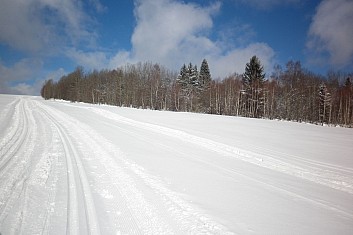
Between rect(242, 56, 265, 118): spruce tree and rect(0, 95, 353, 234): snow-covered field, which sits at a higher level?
rect(242, 56, 265, 118): spruce tree

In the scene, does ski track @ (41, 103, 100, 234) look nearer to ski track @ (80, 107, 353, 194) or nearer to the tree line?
ski track @ (80, 107, 353, 194)

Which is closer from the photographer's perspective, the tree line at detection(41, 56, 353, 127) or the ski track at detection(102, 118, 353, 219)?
the ski track at detection(102, 118, 353, 219)

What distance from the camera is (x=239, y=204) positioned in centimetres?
501

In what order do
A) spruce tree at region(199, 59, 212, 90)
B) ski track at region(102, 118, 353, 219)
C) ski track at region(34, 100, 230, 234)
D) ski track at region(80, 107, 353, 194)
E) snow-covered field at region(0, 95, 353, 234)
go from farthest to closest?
spruce tree at region(199, 59, 212, 90), ski track at region(80, 107, 353, 194), ski track at region(102, 118, 353, 219), snow-covered field at region(0, 95, 353, 234), ski track at region(34, 100, 230, 234)

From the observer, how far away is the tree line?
48438 mm

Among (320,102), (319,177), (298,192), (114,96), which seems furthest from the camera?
(114,96)

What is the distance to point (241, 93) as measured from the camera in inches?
1982

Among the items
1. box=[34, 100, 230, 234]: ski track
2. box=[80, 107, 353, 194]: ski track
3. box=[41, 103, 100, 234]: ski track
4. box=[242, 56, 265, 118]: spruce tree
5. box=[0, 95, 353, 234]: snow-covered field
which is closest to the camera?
box=[41, 103, 100, 234]: ski track

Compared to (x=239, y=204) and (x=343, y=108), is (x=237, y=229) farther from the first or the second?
(x=343, y=108)

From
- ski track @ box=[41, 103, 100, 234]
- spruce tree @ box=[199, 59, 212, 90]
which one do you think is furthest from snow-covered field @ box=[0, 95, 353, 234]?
spruce tree @ box=[199, 59, 212, 90]

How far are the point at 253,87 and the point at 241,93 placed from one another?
327 centimetres

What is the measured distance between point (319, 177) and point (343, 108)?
52022 millimetres

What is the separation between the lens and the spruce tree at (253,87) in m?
47.8

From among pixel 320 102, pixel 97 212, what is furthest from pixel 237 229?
pixel 320 102
